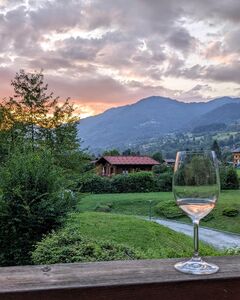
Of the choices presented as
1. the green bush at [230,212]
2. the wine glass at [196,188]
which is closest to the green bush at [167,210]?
the green bush at [230,212]

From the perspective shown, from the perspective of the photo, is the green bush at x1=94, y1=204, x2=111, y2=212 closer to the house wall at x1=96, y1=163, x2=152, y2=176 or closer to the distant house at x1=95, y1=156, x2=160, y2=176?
the distant house at x1=95, y1=156, x2=160, y2=176

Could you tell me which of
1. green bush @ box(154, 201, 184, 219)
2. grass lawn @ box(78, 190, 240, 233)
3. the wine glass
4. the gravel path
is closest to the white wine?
the wine glass

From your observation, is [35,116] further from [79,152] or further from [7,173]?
[7,173]

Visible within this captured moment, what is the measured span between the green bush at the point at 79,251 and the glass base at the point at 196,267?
3200 mm

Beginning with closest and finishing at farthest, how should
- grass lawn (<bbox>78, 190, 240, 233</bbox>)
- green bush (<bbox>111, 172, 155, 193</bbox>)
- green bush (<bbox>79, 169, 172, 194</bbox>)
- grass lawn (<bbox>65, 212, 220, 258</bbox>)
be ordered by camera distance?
grass lawn (<bbox>65, 212, 220, 258</bbox>) → grass lawn (<bbox>78, 190, 240, 233</bbox>) → green bush (<bbox>79, 169, 172, 194</bbox>) → green bush (<bbox>111, 172, 155, 193</bbox>)

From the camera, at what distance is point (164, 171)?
137 ft

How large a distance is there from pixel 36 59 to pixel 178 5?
11.9 meters

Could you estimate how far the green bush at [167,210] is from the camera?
82.8 ft

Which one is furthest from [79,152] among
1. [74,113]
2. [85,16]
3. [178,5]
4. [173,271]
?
[173,271]

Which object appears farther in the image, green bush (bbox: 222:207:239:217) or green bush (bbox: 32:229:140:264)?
green bush (bbox: 222:207:239:217)

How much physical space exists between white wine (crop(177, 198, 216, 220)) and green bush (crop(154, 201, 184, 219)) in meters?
23.9

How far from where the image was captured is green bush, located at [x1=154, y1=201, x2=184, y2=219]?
25.2 meters

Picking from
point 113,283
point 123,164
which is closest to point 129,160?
point 123,164

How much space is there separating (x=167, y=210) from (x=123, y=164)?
23.1m
